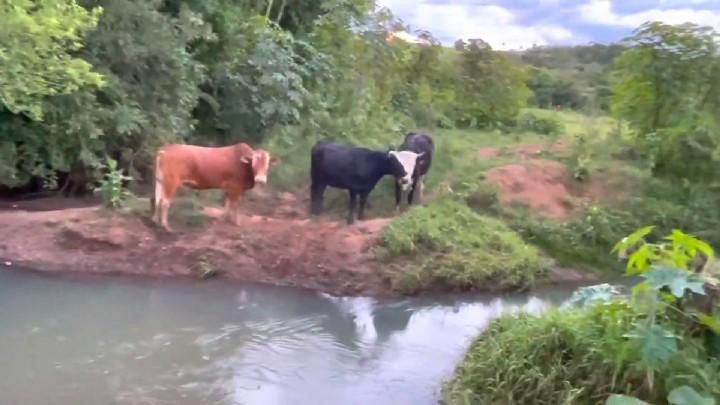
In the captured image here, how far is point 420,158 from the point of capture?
9.50 meters

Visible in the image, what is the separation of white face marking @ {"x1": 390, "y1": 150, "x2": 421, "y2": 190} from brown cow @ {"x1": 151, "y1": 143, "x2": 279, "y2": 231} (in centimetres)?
125

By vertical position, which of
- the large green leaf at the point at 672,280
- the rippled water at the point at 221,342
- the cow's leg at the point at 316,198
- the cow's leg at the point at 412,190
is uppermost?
the large green leaf at the point at 672,280

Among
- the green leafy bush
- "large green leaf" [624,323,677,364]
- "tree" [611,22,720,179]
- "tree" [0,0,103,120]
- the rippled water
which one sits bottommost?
the rippled water

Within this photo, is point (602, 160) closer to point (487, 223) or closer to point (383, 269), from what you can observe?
point (487, 223)

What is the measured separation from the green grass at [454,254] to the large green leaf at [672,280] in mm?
3942

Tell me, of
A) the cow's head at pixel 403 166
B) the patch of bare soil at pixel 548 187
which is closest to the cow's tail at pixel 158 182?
the cow's head at pixel 403 166

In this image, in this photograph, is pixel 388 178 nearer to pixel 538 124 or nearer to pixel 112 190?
pixel 112 190

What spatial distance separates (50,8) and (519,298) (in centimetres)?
461

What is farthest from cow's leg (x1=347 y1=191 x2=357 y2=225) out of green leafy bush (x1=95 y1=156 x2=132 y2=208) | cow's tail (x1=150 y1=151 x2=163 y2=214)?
green leafy bush (x1=95 y1=156 x2=132 y2=208)

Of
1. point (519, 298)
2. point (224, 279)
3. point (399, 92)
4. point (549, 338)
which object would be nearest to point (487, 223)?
point (519, 298)

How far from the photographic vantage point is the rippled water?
548 cm

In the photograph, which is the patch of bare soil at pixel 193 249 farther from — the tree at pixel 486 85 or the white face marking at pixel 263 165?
the tree at pixel 486 85

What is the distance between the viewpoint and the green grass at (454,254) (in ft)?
26.3

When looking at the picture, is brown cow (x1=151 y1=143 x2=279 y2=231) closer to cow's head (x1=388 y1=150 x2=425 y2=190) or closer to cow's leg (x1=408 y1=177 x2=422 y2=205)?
cow's head (x1=388 y1=150 x2=425 y2=190)
